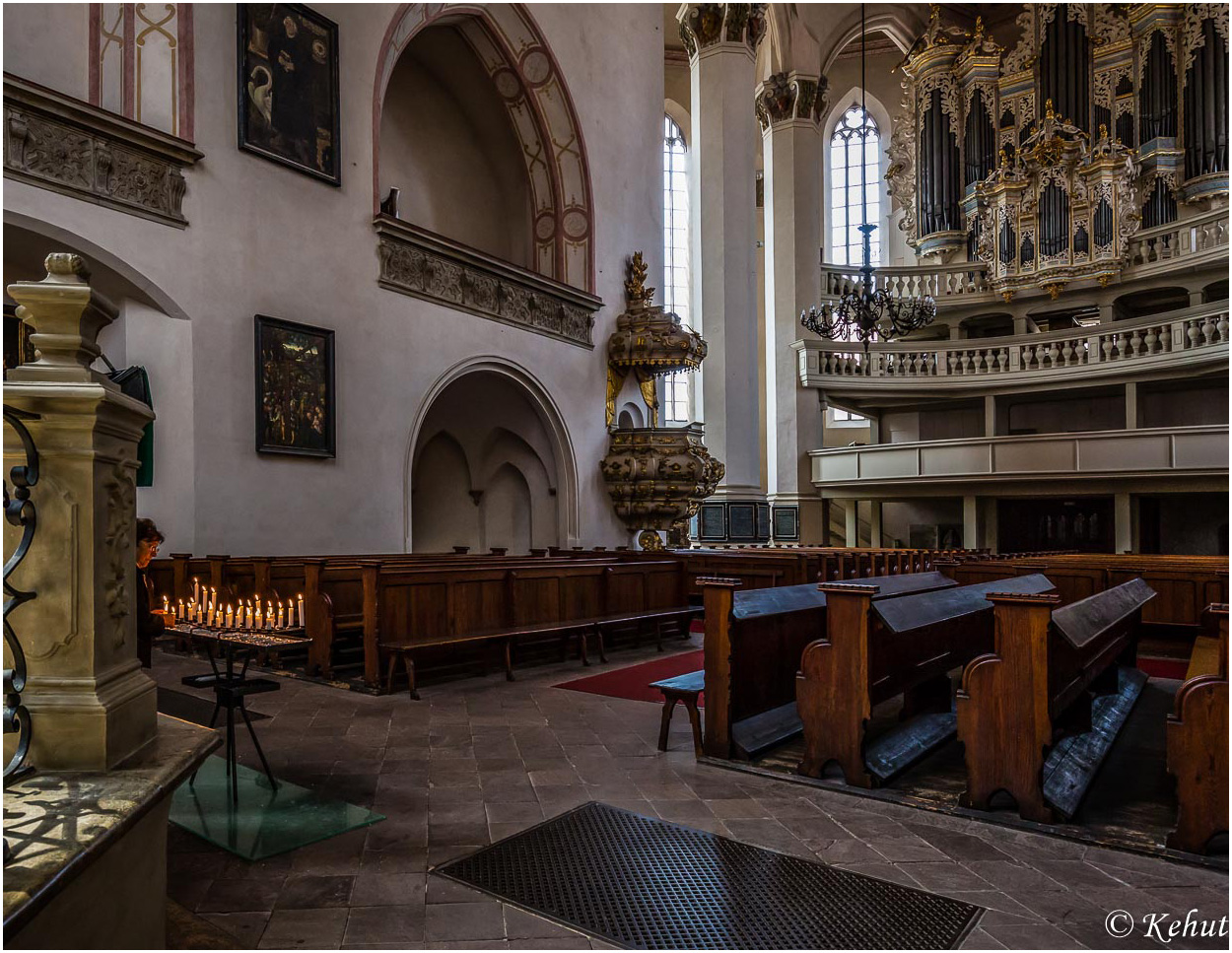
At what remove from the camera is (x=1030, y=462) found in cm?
1561

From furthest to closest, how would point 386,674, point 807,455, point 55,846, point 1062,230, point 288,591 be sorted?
1. point 807,455
2. point 1062,230
3. point 288,591
4. point 386,674
5. point 55,846

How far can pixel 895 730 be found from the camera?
14.8 feet

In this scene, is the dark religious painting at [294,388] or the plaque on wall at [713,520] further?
the plaque on wall at [713,520]

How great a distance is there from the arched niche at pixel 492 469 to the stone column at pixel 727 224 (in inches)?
152

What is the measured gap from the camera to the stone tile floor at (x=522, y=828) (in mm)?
2488

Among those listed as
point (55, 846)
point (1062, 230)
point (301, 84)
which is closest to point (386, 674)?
point (55, 846)

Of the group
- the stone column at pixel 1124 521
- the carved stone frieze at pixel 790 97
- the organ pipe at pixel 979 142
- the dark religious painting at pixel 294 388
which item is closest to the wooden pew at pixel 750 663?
the dark religious painting at pixel 294 388

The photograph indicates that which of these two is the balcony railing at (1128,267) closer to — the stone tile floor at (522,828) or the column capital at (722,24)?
the column capital at (722,24)

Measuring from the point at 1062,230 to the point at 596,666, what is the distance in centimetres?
1474

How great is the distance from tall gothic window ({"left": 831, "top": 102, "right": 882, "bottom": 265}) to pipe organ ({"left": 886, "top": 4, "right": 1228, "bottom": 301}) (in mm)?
2522

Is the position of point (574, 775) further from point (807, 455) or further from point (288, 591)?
point (807, 455)

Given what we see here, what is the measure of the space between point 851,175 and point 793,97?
4068 mm

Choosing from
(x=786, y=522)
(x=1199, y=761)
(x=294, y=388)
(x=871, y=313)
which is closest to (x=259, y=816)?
(x=1199, y=761)

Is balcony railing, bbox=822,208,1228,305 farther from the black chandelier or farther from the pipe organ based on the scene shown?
the black chandelier
